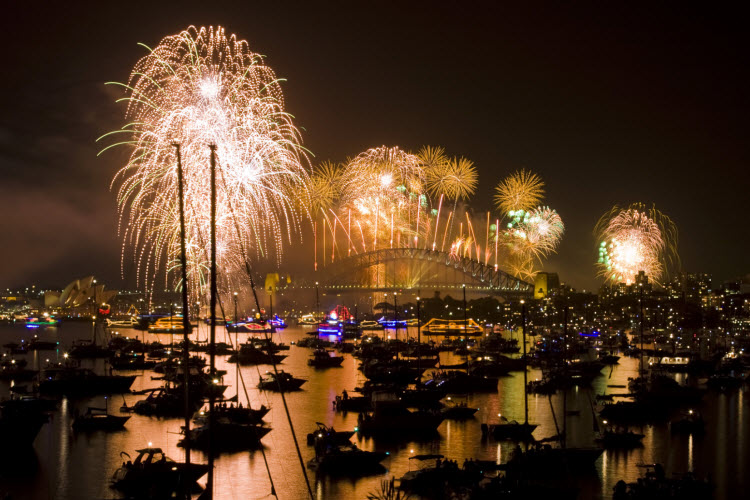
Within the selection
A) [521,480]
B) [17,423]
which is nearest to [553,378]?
[521,480]

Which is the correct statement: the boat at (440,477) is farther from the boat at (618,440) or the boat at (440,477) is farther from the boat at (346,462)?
the boat at (618,440)

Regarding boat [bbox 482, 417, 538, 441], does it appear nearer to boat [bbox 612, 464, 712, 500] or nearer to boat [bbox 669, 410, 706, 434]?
boat [bbox 669, 410, 706, 434]

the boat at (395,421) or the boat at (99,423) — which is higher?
the boat at (395,421)

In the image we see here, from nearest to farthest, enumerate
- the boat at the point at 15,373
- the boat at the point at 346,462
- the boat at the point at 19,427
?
1. the boat at the point at 346,462
2. the boat at the point at 19,427
3. the boat at the point at 15,373

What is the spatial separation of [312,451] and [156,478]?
7.19m

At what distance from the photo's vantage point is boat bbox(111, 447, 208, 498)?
1838 cm

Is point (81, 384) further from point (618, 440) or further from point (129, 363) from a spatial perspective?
point (618, 440)

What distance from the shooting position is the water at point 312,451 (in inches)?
837

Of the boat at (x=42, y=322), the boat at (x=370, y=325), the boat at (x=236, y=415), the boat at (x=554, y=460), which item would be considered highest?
the boat at (x=236, y=415)

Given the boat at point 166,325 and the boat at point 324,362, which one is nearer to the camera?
the boat at point 324,362

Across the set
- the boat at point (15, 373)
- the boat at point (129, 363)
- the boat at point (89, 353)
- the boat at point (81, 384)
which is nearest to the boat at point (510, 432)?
the boat at point (81, 384)

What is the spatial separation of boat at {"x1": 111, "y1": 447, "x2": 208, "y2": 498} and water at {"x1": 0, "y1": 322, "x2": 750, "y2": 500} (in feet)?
3.30

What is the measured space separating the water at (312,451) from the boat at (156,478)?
101 cm

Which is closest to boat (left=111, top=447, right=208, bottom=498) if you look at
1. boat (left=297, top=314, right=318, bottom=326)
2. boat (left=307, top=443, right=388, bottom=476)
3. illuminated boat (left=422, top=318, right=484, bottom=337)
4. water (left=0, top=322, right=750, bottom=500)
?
water (left=0, top=322, right=750, bottom=500)
